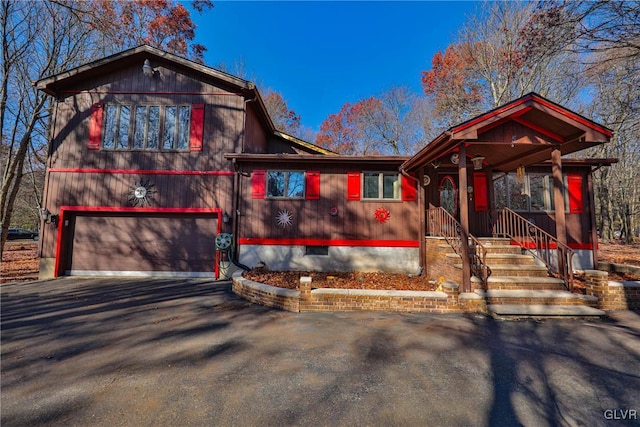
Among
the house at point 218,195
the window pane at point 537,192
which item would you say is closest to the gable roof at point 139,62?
the house at point 218,195

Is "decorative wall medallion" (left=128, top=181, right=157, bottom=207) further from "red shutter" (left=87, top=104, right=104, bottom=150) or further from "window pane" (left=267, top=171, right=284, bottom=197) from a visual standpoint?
"window pane" (left=267, top=171, right=284, bottom=197)

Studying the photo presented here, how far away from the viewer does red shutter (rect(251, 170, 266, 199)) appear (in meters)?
9.33

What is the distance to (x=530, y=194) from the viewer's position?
9.39 meters

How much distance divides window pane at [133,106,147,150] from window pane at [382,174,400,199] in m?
8.28

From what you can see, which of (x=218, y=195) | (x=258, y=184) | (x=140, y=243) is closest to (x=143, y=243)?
(x=140, y=243)

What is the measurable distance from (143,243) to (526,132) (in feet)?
37.2

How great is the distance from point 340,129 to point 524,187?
2174cm

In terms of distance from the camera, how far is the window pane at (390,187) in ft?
30.6

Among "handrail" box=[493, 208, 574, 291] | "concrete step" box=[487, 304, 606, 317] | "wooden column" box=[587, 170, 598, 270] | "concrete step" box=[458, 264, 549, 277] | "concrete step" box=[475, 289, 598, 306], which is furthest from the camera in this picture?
"wooden column" box=[587, 170, 598, 270]

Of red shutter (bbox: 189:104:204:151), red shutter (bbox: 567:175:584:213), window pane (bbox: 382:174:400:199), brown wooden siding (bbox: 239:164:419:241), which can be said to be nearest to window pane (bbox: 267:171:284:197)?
brown wooden siding (bbox: 239:164:419:241)

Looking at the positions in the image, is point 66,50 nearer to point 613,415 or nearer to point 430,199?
point 430,199

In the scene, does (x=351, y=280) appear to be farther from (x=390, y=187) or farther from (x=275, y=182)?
(x=275, y=182)

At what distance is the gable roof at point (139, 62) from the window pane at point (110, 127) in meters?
1.34

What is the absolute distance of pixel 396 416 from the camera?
241cm
